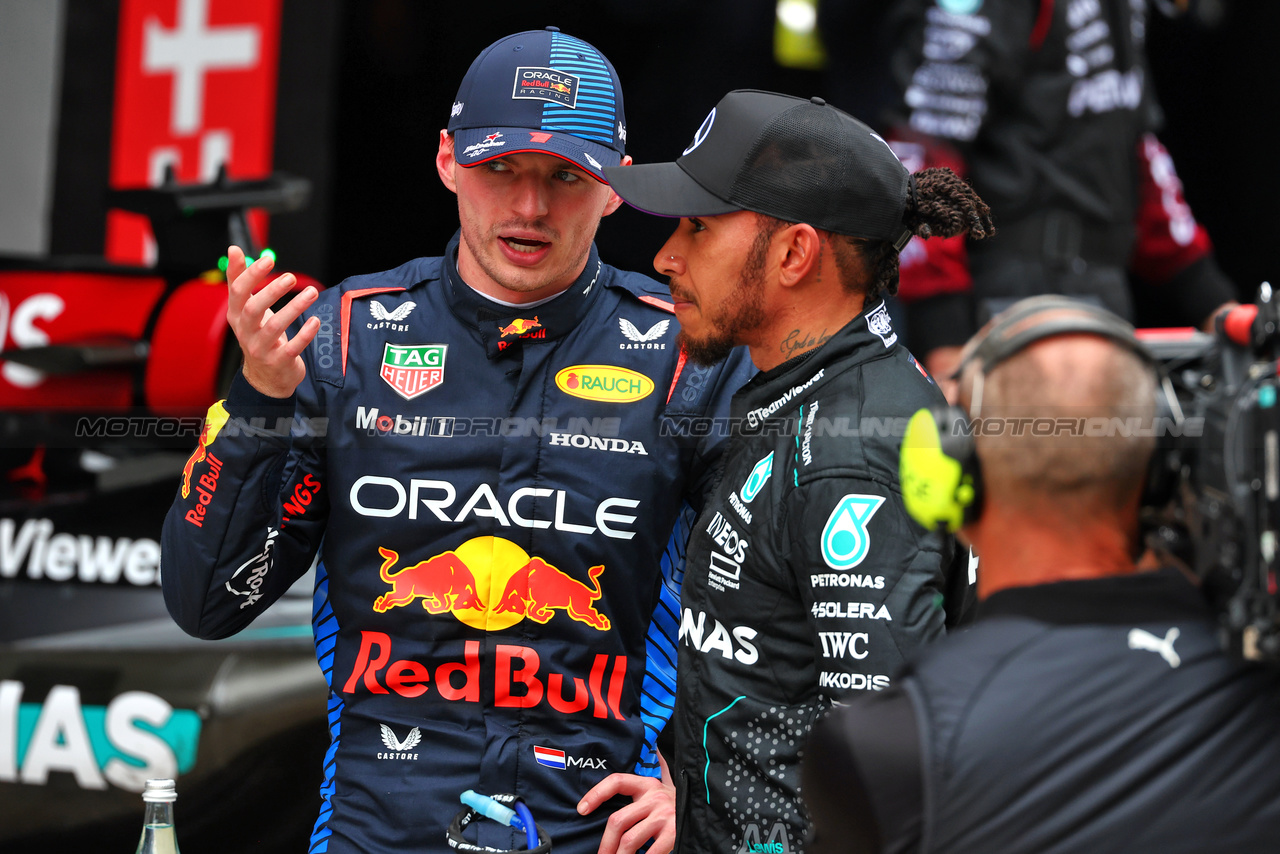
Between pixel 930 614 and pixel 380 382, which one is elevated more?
pixel 380 382

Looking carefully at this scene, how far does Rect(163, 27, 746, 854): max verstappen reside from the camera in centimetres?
177

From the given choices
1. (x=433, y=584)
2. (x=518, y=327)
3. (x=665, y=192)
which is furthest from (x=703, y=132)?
(x=433, y=584)

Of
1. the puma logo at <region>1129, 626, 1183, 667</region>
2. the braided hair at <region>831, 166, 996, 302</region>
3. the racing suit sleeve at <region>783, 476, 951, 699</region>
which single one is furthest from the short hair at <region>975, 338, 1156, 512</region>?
the braided hair at <region>831, 166, 996, 302</region>

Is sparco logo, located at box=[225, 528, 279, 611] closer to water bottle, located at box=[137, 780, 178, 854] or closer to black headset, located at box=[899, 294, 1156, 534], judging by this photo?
water bottle, located at box=[137, 780, 178, 854]

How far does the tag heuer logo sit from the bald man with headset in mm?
923

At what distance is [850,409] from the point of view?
4.84ft

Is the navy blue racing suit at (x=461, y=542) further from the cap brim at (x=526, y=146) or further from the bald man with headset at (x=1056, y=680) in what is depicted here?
the bald man with headset at (x=1056, y=680)

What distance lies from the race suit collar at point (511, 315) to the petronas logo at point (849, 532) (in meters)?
0.66

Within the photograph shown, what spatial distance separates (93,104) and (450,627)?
12.5 feet

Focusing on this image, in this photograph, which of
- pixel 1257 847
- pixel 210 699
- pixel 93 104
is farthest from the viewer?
pixel 93 104

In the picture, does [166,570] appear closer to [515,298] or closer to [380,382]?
[380,382]

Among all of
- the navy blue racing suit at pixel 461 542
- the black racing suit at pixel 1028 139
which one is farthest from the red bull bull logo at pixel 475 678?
the black racing suit at pixel 1028 139

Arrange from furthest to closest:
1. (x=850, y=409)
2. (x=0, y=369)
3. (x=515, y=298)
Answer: (x=0, y=369) → (x=515, y=298) → (x=850, y=409)

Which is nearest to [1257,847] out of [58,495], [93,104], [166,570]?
[166,570]
